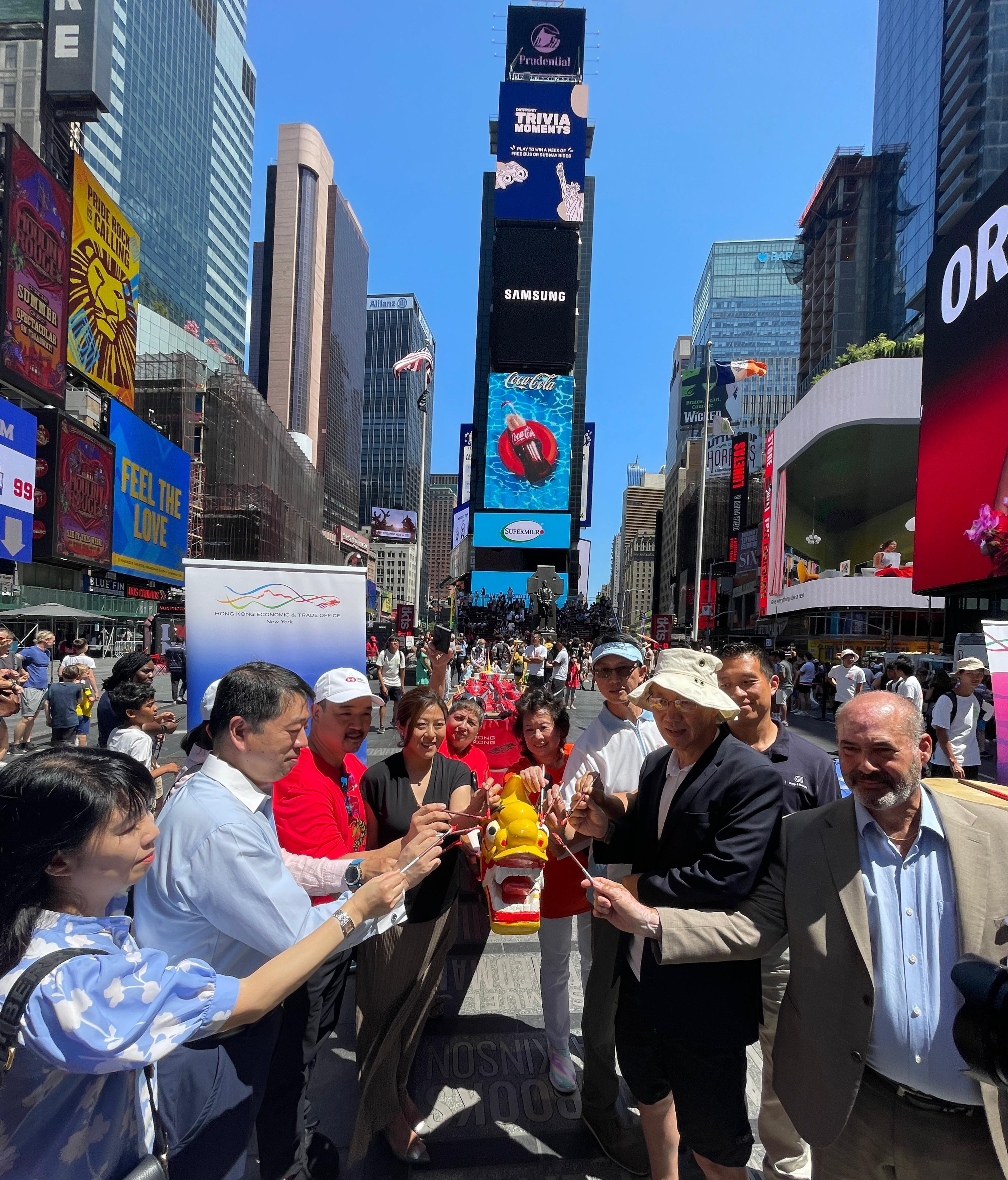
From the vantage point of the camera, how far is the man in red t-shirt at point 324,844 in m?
2.42

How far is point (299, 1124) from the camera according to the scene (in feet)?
8.13

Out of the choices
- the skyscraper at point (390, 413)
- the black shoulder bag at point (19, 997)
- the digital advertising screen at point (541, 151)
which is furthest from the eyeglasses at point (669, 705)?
the skyscraper at point (390, 413)

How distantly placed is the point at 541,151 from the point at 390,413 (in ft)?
368

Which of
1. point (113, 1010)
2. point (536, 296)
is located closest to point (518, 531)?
point (536, 296)

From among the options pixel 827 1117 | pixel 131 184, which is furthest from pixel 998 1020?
pixel 131 184

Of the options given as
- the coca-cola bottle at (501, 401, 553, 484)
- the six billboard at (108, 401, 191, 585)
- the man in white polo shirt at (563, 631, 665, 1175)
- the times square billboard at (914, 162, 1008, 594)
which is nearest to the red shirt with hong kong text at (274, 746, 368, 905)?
the man in white polo shirt at (563, 631, 665, 1175)

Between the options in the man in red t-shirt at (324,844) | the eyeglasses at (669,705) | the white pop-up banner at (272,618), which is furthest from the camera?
the white pop-up banner at (272,618)

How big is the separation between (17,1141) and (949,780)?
236cm

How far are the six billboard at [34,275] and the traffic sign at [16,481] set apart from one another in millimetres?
2391

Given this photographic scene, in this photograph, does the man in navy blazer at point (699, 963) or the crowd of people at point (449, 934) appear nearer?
the crowd of people at point (449, 934)

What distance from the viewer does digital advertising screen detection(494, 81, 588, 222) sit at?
59.1 m

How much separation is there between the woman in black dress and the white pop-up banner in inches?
100

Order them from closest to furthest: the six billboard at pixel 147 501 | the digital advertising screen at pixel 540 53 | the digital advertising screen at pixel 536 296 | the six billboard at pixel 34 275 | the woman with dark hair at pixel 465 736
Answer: the woman with dark hair at pixel 465 736, the six billboard at pixel 34 275, the six billboard at pixel 147 501, the digital advertising screen at pixel 536 296, the digital advertising screen at pixel 540 53

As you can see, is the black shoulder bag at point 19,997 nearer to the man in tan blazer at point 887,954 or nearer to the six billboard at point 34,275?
the man in tan blazer at point 887,954
